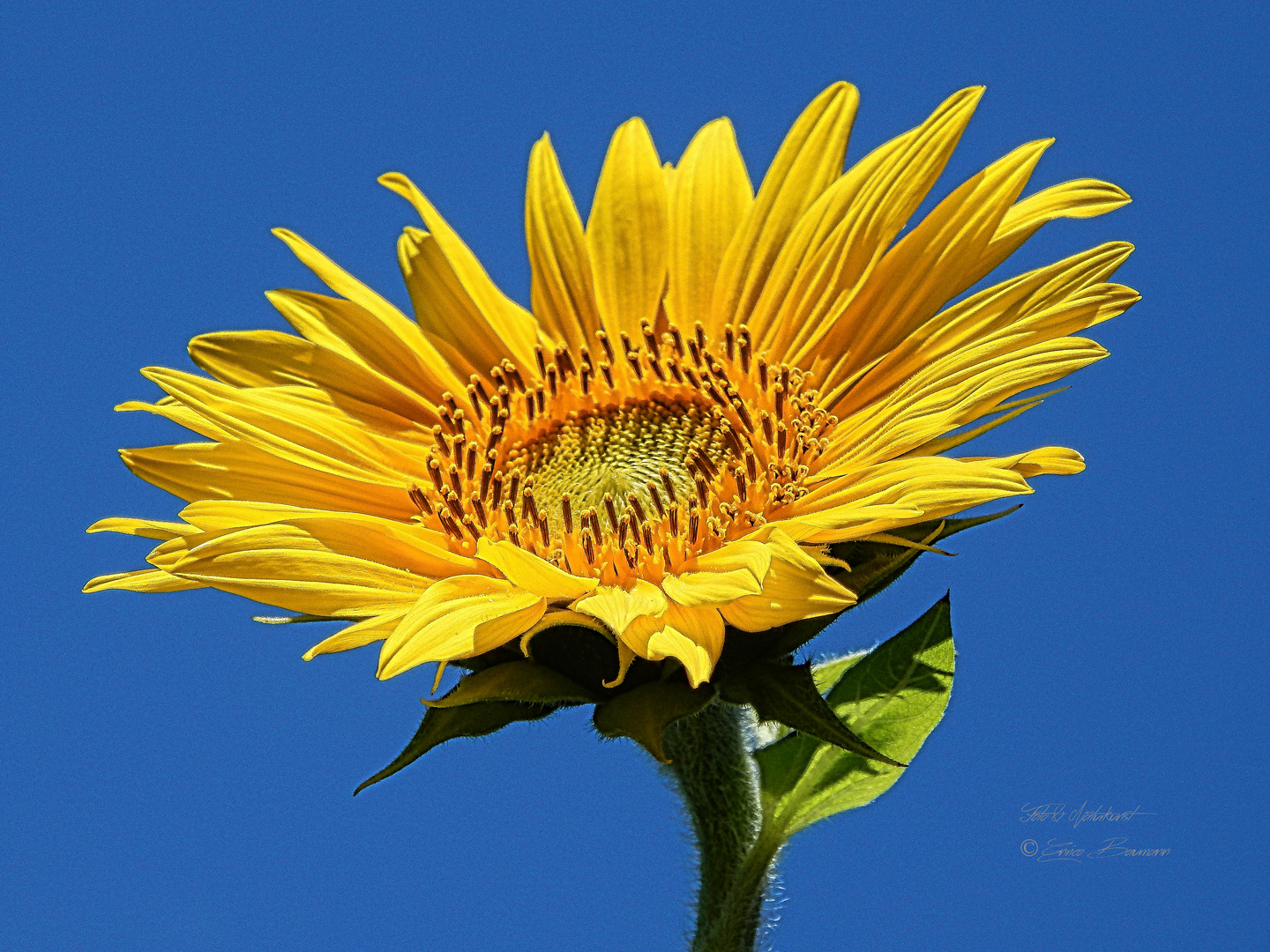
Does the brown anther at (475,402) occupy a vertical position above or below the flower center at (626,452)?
above

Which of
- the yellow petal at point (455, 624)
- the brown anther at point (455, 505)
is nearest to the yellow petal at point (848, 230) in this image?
the brown anther at point (455, 505)

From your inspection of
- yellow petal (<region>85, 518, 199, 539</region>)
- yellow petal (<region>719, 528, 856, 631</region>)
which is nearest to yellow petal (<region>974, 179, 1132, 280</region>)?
yellow petal (<region>719, 528, 856, 631</region>)

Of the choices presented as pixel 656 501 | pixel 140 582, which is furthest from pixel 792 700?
pixel 140 582

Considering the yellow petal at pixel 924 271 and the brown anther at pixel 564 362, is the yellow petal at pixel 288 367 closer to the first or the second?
the brown anther at pixel 564 362

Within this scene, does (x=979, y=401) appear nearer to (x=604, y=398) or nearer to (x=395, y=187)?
(x=604, y=398)

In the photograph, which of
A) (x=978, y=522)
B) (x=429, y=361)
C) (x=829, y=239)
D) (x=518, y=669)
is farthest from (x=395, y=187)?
(x=978, y=522)

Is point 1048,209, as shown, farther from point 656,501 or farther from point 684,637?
point 684,637

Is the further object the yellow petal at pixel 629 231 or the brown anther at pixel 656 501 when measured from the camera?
the yellow petal at pixel 629 231
